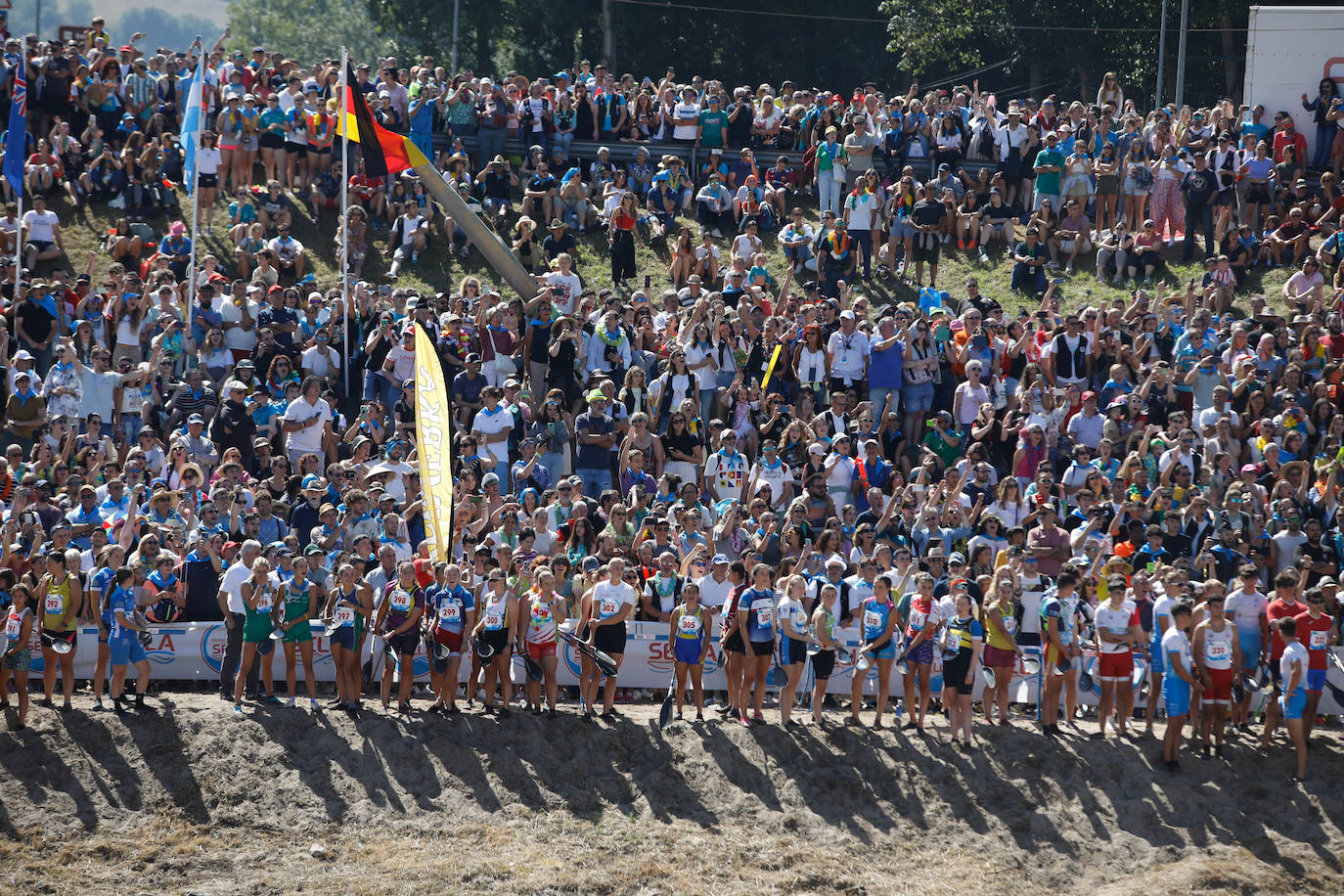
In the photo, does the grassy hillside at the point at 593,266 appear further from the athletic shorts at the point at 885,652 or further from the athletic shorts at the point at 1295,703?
the athletic shorts at the point at 1295,703

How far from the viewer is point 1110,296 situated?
20.2m

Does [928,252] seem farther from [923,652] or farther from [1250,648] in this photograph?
[923,652]

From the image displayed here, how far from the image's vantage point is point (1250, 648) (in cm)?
1255

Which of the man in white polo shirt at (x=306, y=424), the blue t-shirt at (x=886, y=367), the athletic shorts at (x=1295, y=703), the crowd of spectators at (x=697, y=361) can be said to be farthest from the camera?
the blue t-shirt at (x=886, y=367)

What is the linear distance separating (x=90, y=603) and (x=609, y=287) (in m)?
9.74

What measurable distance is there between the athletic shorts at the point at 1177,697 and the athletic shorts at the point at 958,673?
5.11 ft

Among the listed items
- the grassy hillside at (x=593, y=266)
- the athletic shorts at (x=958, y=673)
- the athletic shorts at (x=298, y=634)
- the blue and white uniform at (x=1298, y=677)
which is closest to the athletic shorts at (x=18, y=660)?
the athletic shorts at (x=298, y=634)

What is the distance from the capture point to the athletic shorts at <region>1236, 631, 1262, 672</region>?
41.1 ft

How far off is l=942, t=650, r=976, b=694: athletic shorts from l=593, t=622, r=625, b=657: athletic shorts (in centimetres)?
265

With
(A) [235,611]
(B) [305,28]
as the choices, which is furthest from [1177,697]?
(B) [305,28]

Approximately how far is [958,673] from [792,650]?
1351 millimetres

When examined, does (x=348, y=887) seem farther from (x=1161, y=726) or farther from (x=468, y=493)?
(x=1161, y=726)

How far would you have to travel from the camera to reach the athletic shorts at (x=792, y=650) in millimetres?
12359

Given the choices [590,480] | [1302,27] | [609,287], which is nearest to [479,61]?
[609,287]
